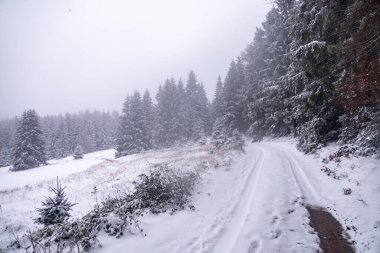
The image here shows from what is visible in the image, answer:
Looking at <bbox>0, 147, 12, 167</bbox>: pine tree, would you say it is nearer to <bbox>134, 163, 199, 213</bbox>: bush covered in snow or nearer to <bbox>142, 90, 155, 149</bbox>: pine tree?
<bbox>142, 90, 155, 149</bbox>: pine tree

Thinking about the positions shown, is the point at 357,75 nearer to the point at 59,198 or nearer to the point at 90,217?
the point at 90,217

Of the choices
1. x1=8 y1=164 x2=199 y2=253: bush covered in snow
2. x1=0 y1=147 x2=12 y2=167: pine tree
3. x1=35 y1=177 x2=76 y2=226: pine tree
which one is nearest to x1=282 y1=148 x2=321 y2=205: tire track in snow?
x1=8 y1=164 x2=199 y2=253: bush covered in snow

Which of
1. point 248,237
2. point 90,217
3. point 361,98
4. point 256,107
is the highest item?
point 256,107

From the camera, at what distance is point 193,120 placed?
5597 cm

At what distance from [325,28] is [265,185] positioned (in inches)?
332

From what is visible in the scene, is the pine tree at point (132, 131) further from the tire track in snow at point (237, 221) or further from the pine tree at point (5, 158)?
the tire track in snow at point (237, 221)

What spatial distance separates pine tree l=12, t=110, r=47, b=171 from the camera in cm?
4312

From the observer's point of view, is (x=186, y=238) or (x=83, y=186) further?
(x=83, y=186)

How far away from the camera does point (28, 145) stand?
4450 centimetres

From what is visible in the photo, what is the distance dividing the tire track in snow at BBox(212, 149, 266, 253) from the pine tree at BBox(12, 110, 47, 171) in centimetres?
4330

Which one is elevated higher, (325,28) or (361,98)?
(325,28)

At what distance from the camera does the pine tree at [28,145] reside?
4312 centimetres

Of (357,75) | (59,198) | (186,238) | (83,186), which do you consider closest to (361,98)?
(357,75)

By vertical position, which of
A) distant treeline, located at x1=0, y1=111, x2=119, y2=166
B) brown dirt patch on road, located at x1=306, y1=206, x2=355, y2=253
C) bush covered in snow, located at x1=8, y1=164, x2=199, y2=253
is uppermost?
distant treeline, located at x1=0, y1=111, x2=119, y2=166
